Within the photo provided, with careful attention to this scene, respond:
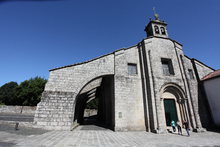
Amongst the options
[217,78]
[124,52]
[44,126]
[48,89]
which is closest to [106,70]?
[124,52]

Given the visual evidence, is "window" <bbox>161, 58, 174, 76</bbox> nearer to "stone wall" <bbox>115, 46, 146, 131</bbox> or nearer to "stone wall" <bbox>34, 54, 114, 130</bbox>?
"stone wall" <bbox>115, 46, 146, 131</bbox>

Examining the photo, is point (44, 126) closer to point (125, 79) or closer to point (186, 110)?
point (125, 79)

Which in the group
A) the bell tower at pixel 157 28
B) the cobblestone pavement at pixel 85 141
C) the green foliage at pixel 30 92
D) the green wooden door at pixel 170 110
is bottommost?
the cobblestone pavement at pixel 85 141

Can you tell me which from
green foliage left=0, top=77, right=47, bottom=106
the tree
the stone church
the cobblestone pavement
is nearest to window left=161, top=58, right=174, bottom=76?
the stone church

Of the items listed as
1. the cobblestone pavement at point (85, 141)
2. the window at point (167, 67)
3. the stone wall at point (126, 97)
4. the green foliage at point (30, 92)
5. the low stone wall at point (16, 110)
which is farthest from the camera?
the green foliage at point (30, 92)

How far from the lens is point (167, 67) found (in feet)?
41.2

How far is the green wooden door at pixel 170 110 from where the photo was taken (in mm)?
10643

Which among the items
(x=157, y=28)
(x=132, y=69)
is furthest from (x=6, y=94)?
(x=157, y=28)

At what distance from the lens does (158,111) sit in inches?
375

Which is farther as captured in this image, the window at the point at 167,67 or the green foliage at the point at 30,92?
the green foliage at the point at 30,92

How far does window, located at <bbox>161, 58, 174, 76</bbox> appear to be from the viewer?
1214cm

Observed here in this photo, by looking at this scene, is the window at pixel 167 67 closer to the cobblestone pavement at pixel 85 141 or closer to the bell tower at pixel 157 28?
the bell tower at pixel 157 28

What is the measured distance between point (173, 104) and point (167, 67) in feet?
13.7

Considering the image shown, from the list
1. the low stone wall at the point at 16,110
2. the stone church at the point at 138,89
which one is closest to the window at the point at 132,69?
the stone church at the point at 138,89
